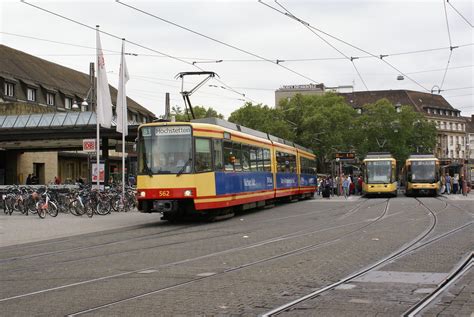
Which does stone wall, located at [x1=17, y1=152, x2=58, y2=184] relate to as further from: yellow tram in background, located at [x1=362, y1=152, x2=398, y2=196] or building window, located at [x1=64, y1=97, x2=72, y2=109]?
yellow tram in background, located at [x1=362, y1=152, x2=398, y2=196]

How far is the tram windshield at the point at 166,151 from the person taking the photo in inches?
736

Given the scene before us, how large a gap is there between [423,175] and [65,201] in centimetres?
2578

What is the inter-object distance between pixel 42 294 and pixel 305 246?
20.4ft

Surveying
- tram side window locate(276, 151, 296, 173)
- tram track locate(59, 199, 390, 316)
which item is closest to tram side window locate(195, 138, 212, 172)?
tram track locate(59, 199, 390, 316)

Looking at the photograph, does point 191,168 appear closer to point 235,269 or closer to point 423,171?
point 235,269

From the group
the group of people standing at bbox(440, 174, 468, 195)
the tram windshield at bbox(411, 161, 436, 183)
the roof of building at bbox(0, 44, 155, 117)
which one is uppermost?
the roof of building at bbox(0, 44, 155, 117)

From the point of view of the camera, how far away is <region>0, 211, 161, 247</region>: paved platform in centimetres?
1661

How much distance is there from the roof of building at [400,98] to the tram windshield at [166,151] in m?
107

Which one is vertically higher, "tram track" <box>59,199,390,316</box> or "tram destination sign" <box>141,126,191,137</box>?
"tram destination sign" <box>141,126,191,137</box>

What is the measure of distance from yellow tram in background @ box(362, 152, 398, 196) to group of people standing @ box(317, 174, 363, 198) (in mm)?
1331

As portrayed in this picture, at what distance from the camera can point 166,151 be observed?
18.8 m

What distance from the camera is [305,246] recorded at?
12.7m

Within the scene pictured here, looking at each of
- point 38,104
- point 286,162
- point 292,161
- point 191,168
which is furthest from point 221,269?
point 38,104

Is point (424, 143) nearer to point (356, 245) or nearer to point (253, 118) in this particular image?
point (253, 118)
